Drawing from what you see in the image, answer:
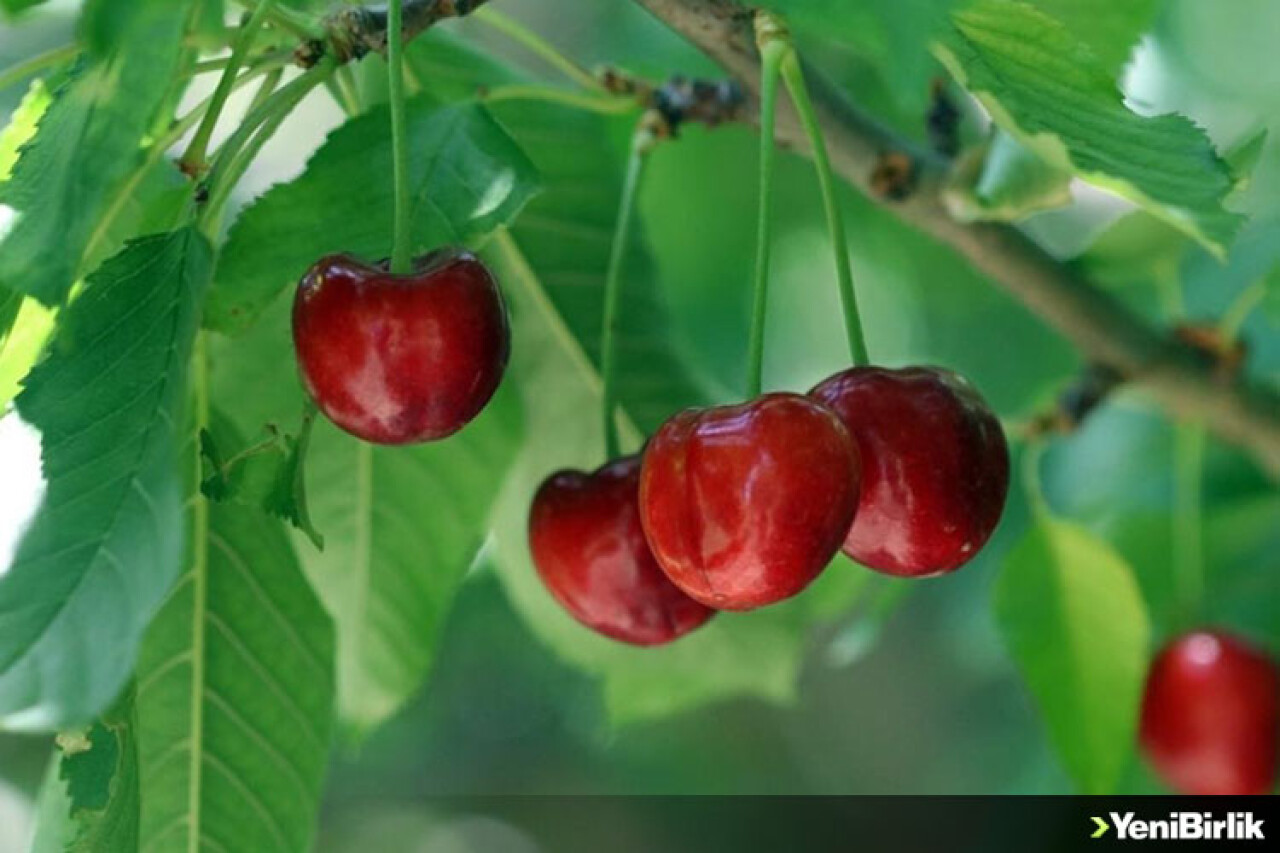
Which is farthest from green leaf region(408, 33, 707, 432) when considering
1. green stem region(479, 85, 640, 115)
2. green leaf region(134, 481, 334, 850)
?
green leaf region(134, 481, 334, 850)

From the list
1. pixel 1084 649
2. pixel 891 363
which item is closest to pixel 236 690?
pixel 1084 649

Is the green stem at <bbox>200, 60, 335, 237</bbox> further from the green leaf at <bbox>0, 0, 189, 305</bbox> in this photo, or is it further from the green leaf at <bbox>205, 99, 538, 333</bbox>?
the green leaf at <bbox>0, 0, 189, 305</bbox>

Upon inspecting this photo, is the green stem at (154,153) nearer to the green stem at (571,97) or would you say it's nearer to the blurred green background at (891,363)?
the green stem at (571,97)

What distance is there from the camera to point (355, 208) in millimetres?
1230

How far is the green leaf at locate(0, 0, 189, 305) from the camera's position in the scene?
924 millimetres

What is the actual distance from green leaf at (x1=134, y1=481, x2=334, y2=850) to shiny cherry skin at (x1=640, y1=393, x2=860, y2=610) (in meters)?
0.44

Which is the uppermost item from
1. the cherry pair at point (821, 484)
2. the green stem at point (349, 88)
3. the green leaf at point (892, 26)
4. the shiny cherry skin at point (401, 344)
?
the green leaf at point (892, 26)

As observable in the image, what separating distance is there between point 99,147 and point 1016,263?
92 cm

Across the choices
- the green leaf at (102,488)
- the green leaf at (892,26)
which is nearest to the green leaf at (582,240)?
the green leaf at (102,488)

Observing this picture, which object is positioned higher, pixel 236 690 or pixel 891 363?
pixel 236 690

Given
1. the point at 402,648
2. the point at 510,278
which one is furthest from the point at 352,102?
the point at 402,648

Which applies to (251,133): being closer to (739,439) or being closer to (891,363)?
(739,439)

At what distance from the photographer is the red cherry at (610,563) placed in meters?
1.33

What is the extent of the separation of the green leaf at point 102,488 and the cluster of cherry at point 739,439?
10 cm
